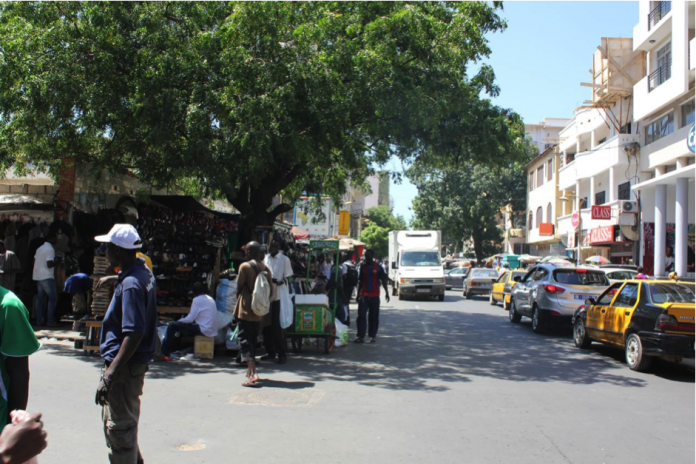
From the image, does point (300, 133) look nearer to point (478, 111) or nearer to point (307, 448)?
point (478, 111)

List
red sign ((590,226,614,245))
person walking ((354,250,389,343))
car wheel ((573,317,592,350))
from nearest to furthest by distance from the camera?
1. car wheel ((573,317,592,350))
2. person walking ((354,250,389,343))
3. red sign ((590,226,614,245))

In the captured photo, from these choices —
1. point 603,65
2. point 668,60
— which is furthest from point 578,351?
point 603,65

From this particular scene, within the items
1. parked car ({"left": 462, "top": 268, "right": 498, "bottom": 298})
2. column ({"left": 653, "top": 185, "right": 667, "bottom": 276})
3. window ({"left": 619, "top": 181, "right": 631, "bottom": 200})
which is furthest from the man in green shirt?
window ({"left": 619, "top": 181, "right": 631, "bottom": 200})

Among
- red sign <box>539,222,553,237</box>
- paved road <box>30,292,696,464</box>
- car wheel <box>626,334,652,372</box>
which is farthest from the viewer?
red sign <box>539,222,553,237</box>

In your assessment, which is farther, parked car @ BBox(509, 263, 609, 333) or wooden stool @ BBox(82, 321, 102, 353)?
parked car @ BBox(509, 263, 609, 333)

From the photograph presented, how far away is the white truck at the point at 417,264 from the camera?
25.5m

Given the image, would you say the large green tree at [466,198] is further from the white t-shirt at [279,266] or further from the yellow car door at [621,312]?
the white t-shirt at [279,266]

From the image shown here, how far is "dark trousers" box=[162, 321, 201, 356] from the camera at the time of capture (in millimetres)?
9859

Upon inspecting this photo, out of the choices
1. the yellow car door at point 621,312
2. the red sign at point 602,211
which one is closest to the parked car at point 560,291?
the yellow car door at point 621,312

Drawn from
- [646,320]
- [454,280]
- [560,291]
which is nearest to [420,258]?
[454,280]

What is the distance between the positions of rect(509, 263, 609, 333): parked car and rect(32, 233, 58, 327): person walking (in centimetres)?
→ 1080

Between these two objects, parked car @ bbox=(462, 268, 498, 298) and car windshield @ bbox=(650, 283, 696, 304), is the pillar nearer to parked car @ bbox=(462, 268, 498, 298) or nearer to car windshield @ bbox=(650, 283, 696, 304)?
parked car @ bbox=(462, 268, 498, 298)

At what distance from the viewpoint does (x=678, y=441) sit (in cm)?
587

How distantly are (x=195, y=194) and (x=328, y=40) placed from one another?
8418mm
